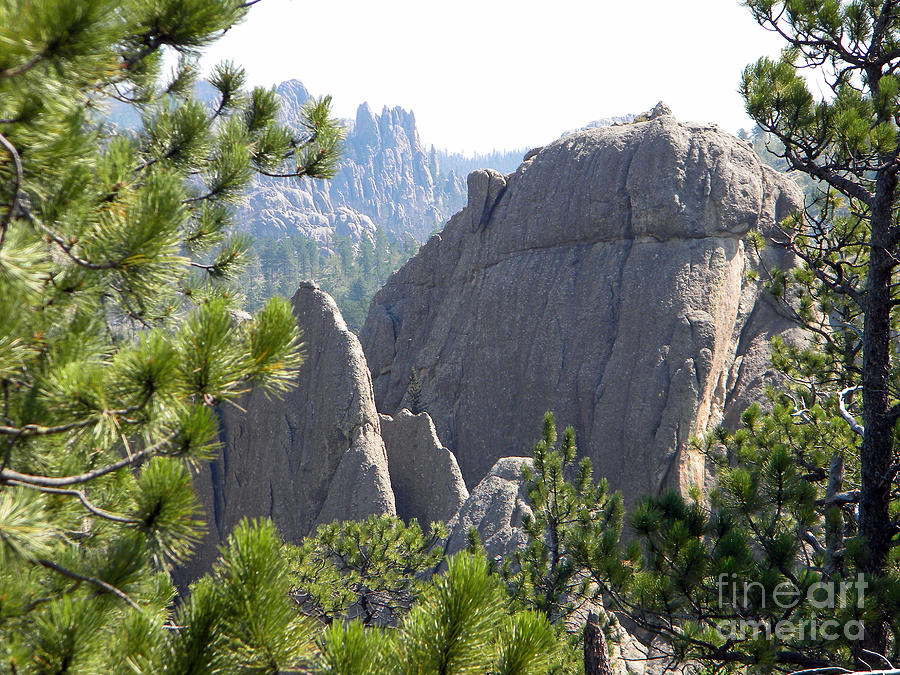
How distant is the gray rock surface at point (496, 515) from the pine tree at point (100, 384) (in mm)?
8741

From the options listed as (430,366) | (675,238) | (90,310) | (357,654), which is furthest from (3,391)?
(430,366)

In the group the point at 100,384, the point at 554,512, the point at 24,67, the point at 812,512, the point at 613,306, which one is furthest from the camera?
the point at 613,306

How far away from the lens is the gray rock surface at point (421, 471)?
46.2 ft

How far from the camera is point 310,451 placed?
49.6 feet

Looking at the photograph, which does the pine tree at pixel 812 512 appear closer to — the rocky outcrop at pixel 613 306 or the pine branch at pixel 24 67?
the pine branch at pixel 24 67

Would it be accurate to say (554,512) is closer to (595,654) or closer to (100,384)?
(595,654)

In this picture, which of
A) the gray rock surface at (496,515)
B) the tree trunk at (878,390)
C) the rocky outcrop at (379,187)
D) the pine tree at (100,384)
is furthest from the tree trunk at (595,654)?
the rocky outcrop at (379,187)

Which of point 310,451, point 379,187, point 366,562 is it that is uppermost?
point 379,187

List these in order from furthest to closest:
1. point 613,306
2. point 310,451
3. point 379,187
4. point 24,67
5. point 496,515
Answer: point 379,187
point 613,306
point 310,451
point 496,515
point 24,67

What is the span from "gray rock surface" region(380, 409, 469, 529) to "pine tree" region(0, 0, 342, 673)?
11644 mm

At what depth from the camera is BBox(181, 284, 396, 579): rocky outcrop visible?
14016 mm

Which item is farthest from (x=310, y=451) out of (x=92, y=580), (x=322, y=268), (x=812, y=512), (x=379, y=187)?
(x=379, y=187)

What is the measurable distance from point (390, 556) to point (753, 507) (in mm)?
5613

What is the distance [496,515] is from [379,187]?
143444mm
